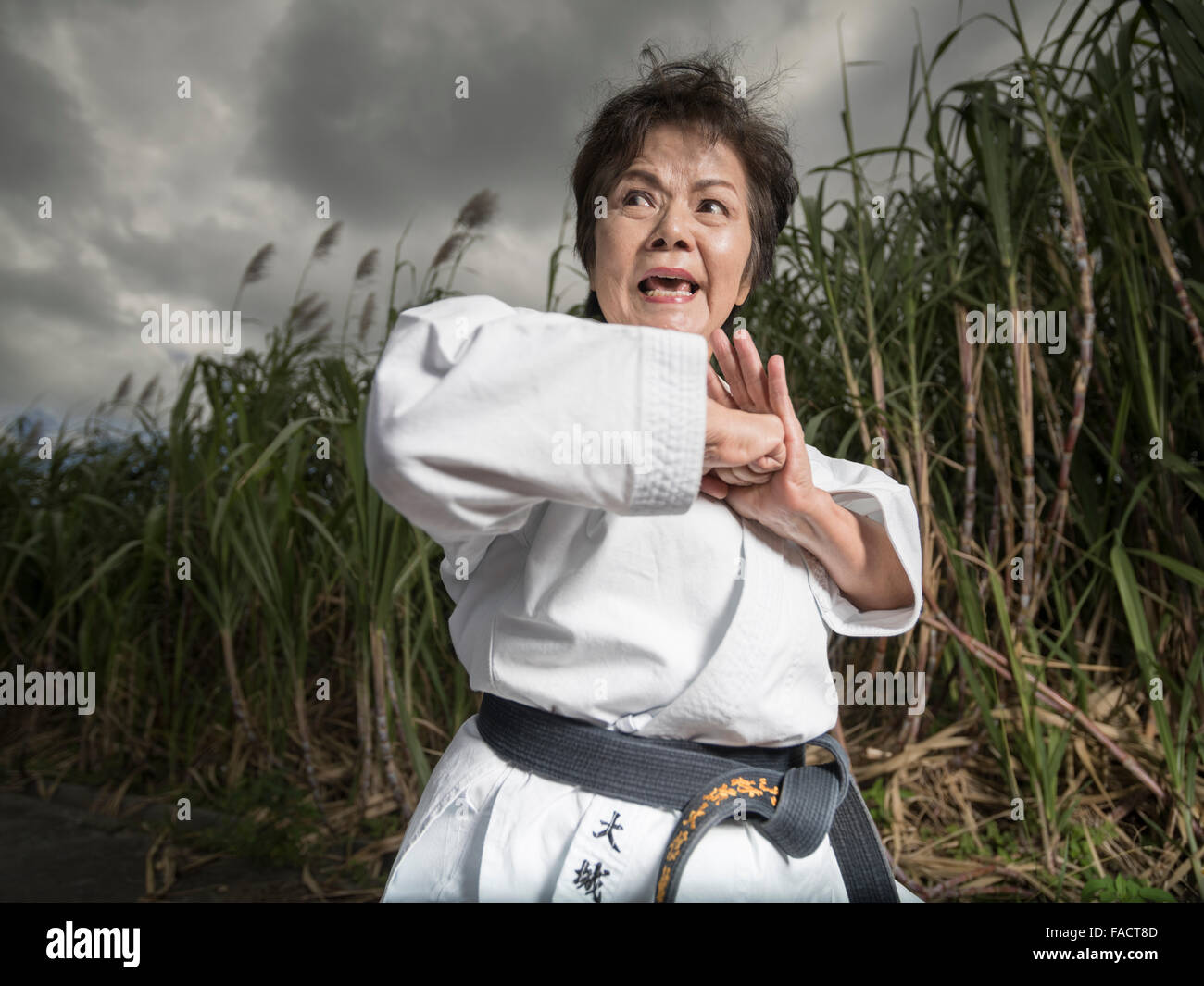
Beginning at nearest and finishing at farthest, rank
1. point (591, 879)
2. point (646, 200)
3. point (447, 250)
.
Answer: point (591, 879)
point (646, 200)
point (447, 250)

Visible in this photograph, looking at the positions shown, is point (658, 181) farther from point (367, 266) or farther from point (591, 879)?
point (367, 266)

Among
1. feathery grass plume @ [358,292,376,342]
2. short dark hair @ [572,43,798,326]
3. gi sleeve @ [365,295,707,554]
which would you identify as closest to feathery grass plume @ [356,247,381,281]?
feathery grass plume @ [358,292,376,342]

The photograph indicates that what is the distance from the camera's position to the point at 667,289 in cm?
88

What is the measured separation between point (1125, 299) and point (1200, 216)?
249 millimetres

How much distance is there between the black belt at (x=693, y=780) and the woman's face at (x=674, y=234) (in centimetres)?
43

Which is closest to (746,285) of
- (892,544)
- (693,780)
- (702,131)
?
(702,131)

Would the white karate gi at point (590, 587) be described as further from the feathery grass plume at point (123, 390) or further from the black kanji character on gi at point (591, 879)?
the feathery grass plume at point (123, 390)

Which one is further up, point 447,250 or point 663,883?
point 447,250

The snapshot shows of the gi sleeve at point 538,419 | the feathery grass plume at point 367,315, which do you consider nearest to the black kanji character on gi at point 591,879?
the gi sleeve at point 538,419

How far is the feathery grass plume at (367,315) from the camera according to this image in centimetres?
230

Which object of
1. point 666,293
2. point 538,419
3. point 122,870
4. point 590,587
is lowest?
point 122,870

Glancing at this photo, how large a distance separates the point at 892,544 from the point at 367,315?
1880mm
